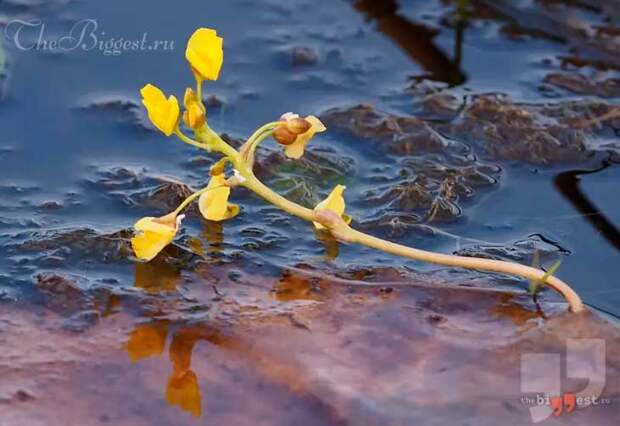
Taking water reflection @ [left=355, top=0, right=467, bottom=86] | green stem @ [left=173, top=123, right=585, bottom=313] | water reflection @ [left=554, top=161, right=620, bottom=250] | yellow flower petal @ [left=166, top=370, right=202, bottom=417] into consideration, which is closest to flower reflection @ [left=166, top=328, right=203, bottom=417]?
yellow flower petal @ [left=166, top=370, right=202, bottom=417]

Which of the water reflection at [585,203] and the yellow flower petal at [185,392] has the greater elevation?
the water reflection at [585,203]

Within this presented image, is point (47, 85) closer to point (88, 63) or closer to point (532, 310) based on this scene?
point (88, 63)

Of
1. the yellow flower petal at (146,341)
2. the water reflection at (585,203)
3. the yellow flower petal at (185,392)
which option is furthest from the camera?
the water reflection at (585,203)

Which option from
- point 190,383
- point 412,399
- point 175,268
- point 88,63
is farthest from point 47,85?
point 412,399

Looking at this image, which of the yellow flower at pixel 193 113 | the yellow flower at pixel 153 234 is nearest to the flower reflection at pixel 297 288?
the yellow flower at pixel 153 234

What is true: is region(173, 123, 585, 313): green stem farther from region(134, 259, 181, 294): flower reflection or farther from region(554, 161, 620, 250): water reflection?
region(554, 161, 620, 250): water reflection

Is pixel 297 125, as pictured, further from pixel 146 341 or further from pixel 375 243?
pixel 146 341

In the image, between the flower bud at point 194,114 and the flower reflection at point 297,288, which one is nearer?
the flower bud at point 194,114

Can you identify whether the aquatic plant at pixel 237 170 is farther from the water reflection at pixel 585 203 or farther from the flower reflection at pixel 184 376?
the water reflection at pixel 585 203
